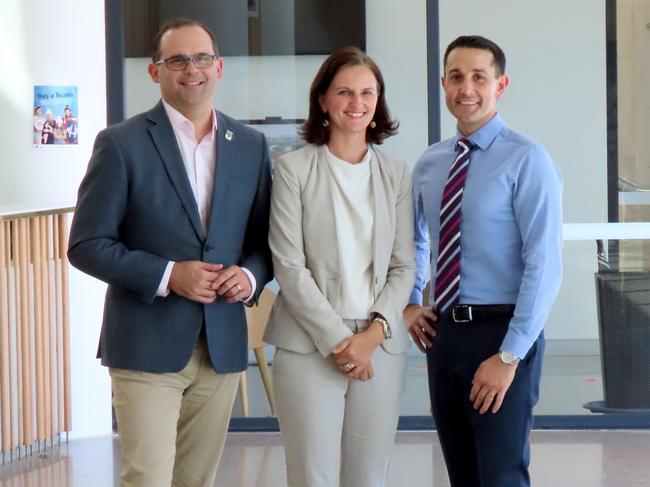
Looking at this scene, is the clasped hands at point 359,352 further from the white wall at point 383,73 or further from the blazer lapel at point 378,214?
the white wall at point 383,73

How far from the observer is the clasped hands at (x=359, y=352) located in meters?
3.08

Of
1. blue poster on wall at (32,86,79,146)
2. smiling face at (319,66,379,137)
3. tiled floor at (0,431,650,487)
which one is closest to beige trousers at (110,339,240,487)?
smiling face at (319,66,379,137)

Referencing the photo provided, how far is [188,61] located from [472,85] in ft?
2.59

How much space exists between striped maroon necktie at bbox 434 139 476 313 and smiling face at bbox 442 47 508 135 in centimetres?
9

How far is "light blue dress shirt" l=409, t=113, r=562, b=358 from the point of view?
10.1 feet

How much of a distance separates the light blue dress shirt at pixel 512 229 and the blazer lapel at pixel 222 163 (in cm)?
61

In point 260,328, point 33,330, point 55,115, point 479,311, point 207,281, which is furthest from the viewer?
point 260,328

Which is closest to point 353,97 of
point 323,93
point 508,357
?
point 323,93

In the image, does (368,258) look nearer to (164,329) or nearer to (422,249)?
(422,249)

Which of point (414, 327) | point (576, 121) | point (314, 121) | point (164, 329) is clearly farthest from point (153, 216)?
point (576, 121)

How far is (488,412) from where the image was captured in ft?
10.3

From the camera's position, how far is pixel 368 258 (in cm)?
318

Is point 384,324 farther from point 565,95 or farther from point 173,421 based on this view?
point 565,95

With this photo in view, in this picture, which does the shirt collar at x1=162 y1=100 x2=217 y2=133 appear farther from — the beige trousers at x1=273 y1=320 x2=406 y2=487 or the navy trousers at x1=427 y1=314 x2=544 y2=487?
the navy trousers at x1=427 y1=314 x2=544 y2=487
